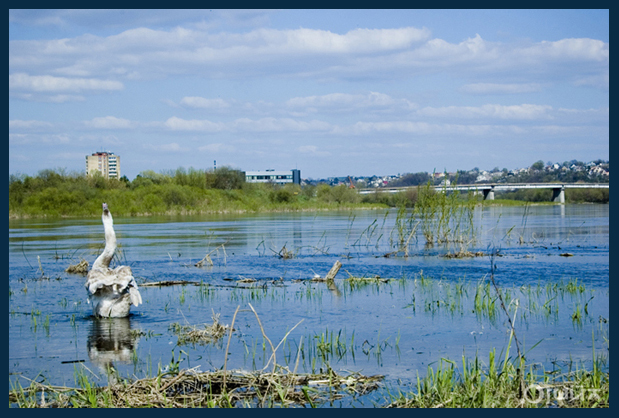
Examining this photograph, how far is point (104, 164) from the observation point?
65.1 meters

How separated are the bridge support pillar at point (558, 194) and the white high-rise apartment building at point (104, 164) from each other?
6927 centimetres

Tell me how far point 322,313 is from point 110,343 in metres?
4.52

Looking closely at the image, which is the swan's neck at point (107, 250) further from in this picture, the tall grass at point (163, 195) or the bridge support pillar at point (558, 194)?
the bridge support pillar at point (558, 194)

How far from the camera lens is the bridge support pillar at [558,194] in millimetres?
105938

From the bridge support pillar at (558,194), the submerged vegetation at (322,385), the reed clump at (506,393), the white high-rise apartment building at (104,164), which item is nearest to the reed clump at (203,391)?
the submerged vegetation at (322,385)

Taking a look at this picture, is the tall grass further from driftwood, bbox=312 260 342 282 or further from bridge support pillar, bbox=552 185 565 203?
driftwood, bbox=312 260 342 282

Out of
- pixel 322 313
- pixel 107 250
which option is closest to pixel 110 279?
pixel 107 250

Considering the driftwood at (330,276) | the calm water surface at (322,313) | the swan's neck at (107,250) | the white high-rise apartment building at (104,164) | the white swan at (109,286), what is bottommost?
the calm water surface at (322,313)

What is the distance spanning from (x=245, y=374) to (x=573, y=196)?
11249 centimetres

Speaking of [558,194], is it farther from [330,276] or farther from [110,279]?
[110,279]

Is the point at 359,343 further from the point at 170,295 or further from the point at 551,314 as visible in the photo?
the point at 170,295

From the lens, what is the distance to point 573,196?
110938 millimetres

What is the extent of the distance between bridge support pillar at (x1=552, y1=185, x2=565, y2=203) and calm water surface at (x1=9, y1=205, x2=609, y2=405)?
85.5m

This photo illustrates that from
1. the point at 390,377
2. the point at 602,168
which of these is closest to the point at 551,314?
the point at 390,377
